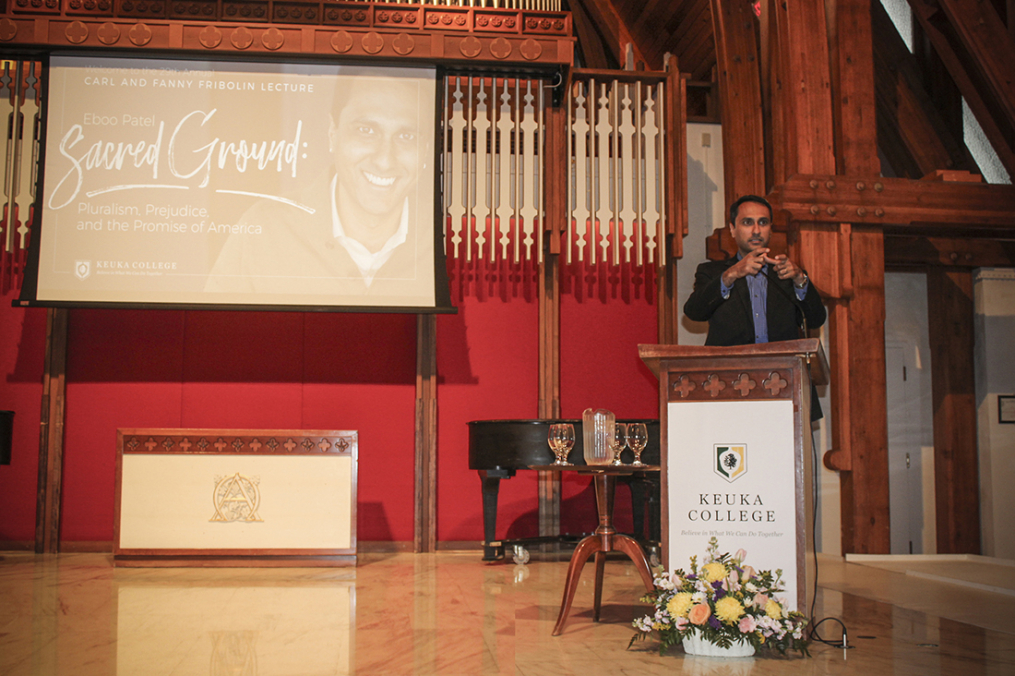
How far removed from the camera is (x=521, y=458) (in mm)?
4621

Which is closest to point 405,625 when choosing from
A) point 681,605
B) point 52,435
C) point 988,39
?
point 681,605

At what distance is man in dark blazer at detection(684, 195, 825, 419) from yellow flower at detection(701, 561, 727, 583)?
27.3 inches

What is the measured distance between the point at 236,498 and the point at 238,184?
1.97m

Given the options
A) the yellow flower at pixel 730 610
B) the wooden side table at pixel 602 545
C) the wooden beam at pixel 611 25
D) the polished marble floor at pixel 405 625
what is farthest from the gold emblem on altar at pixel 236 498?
the wooden beam at pixel 611 25

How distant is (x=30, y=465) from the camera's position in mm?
5516

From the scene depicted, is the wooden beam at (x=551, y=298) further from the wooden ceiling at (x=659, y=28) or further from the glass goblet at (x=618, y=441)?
the glass goblet at (x=618, y=441)

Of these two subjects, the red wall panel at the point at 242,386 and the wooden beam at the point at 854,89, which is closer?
the wooden beam at the point at 854,89

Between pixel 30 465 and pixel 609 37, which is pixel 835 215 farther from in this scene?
pixel 30 465

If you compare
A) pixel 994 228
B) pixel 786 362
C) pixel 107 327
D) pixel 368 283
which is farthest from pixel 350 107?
pixel 994 228

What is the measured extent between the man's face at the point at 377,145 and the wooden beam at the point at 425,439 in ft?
3.14

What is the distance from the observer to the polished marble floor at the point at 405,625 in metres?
2.35

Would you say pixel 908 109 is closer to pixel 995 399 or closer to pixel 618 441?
pixel 995 399

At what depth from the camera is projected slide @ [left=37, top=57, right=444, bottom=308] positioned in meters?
5.06

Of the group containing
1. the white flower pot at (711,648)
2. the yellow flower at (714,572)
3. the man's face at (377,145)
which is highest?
the man's face at (377,145)
